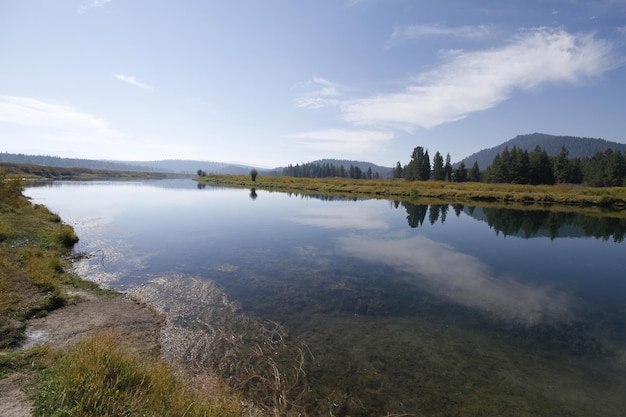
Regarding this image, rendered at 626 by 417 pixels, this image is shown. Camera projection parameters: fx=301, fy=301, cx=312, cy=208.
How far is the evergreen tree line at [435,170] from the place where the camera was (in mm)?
116500

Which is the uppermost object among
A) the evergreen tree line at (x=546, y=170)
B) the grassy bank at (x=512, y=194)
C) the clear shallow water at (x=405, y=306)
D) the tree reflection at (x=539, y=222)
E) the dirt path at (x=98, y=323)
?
the evergreen tree line at (x=546, y=170)

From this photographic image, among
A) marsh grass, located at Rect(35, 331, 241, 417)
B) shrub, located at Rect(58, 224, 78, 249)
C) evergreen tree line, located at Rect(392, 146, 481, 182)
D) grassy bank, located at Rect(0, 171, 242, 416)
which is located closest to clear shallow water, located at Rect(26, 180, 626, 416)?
shrub, located at Rect(58, 224, 78, 249)

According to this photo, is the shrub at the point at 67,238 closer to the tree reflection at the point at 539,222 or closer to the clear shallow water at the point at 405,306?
the clear shallow water at the point at 405,306

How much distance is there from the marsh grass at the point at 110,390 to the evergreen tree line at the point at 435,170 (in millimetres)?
119833

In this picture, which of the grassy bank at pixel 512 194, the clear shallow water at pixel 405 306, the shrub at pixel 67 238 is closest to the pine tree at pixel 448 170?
the grassy bank at pixel 512 194

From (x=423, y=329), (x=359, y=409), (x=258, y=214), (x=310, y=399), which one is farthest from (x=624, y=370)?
(x=258, y=214)

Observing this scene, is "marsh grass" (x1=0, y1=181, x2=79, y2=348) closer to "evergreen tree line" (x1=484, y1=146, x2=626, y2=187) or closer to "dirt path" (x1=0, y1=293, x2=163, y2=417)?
"dirt path" (x1=0, y1=293, x2=163, y2=417)

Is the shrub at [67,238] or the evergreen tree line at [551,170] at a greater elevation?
the evergreen tree line at [551,170]

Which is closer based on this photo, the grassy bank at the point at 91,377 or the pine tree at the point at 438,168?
the grassy bank at the point at 91,377

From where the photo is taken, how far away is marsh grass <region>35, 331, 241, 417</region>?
4.95m

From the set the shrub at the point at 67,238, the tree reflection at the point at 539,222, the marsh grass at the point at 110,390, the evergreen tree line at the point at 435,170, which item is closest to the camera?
the marsh grass at the point at 110,390

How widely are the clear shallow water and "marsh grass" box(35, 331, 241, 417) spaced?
2.43 meters

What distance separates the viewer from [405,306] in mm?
12969

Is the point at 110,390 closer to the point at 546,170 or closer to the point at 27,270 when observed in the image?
the point at 27,270
